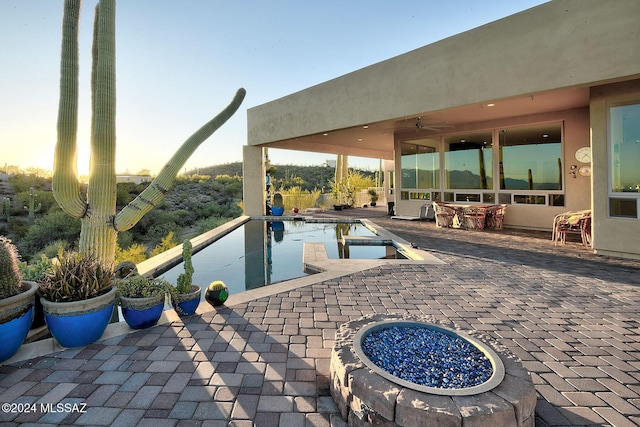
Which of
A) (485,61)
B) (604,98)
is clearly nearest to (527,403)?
(604,98)

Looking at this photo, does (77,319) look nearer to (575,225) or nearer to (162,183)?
(162,183)

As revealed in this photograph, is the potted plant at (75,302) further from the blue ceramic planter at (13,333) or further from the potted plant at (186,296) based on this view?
the potted plant at (186,296)

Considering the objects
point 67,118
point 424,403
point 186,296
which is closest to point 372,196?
point 67,118

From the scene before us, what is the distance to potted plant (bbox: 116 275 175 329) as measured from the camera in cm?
322

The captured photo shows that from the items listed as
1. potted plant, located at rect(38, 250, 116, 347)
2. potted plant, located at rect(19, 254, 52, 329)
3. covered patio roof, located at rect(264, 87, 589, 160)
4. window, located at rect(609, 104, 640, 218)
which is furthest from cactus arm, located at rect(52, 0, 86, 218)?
window, located at rect(609, 104, 640, 218)

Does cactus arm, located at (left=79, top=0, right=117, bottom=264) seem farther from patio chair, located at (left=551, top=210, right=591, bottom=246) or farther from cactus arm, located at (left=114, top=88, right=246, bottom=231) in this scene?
patio chair, located at (left=551, top=210, right=591, bottom=246)

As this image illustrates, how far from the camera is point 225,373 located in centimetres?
250

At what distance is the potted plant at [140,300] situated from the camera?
322 centimetres

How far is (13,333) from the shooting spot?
8.73ft

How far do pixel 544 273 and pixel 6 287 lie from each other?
6547mm

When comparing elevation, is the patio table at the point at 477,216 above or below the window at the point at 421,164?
below

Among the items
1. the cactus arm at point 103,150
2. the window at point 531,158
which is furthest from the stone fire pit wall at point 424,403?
the window at point 531,158

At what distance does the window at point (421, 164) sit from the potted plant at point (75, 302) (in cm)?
1141

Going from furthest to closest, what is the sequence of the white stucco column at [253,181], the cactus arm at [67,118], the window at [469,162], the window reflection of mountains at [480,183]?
the white stucco column at [253,181], the window at [469,162], the window reflection of mountains at [480,183], the cactus arm at [67,118]
